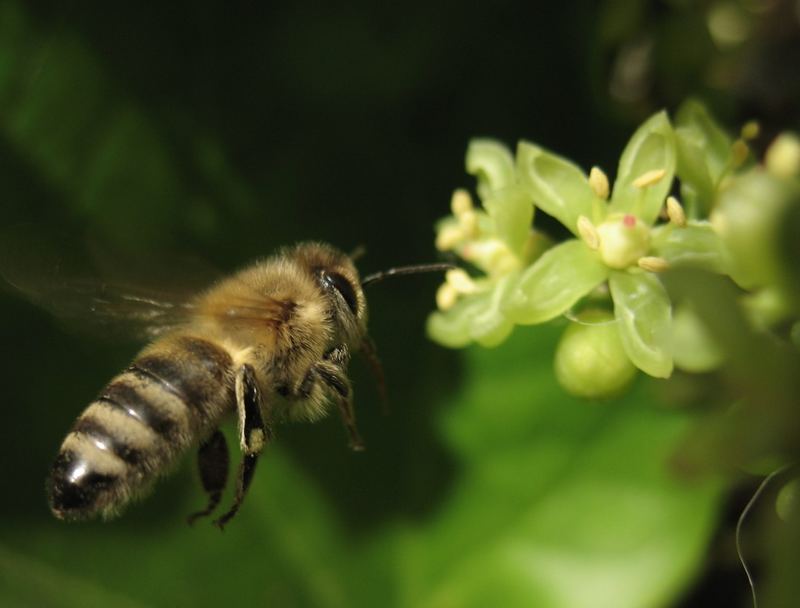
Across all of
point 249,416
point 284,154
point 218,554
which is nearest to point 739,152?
point 249,416

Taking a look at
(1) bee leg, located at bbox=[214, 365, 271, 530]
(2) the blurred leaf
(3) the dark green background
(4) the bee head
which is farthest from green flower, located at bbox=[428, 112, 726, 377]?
(2) the blurred leaf

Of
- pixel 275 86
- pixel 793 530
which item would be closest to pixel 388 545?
pixel 275 86

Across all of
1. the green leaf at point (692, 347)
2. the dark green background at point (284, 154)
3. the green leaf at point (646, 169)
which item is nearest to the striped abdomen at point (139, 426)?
the dark green background at point (284, 154)

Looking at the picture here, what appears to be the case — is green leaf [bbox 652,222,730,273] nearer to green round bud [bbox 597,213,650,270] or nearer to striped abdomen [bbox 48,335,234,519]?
green round bud [bbox 597,213,650,270]

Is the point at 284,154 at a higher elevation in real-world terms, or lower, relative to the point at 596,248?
lower

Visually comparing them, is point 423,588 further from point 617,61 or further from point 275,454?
point 617,61

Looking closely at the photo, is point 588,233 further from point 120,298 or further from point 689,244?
point 120,298
